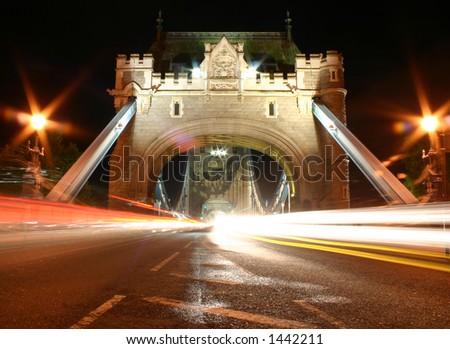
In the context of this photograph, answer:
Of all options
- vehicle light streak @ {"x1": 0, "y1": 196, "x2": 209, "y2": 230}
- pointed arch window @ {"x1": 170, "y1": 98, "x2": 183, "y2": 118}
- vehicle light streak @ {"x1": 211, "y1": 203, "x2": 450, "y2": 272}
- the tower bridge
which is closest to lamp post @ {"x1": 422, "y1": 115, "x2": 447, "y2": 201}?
vehicle light streak @ {"x1": 211, "y1": 203, "x2": 450, "y2": 272}

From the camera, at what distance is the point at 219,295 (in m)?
4.21

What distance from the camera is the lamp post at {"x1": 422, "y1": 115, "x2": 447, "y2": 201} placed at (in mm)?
11080

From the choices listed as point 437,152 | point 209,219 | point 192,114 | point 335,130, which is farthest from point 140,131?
point 209,219

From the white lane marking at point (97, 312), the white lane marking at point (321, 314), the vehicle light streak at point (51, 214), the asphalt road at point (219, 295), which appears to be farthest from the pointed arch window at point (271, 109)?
the white lane marking at point (97, 312)

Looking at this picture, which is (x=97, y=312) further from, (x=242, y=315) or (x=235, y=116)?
(x=235, y=116)

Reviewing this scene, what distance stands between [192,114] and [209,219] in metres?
56.4

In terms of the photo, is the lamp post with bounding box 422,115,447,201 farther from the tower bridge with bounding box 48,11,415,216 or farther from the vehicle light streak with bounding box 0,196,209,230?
the vehicle light streak with bounding box 0,196,209,230

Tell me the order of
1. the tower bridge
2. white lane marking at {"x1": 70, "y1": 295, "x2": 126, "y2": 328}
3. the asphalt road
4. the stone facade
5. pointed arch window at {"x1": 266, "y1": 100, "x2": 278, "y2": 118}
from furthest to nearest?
pointed arch window at {"x1": 266, "y1": 100, "x2": 278, "y2": 118}
the stone facade
the tower bridge
the asphalt road
white lane marking at {"x1": 70, "y1": 295, "x2": 126, "y2": 328}

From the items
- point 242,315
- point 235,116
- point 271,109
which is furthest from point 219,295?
point 271,109

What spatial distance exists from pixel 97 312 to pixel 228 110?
25.4m

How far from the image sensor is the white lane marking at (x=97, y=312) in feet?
9.77

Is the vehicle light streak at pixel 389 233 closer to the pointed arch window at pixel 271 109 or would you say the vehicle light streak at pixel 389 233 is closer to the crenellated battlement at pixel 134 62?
the pointed arch window at pixel 271 109

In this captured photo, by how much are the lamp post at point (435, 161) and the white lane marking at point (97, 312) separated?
10.2 meters
